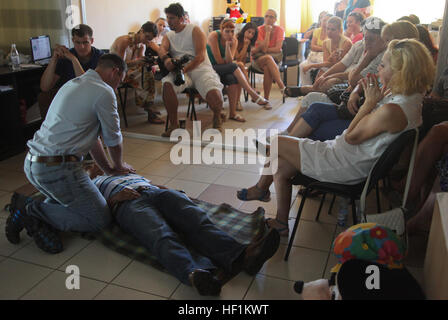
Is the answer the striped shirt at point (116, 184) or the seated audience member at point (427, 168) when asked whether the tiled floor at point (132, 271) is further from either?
the striped shirt at point (116, 184)

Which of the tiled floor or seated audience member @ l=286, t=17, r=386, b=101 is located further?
seated audience member @ l=286, t=17, r=386, b=101

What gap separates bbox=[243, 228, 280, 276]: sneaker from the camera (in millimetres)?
1941

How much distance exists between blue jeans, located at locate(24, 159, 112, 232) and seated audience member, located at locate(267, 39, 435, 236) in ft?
3.02

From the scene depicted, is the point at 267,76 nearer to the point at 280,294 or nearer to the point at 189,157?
the point at 189,157

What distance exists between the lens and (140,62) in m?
4.00

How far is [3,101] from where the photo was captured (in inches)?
139

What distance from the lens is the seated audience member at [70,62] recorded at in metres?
3.40

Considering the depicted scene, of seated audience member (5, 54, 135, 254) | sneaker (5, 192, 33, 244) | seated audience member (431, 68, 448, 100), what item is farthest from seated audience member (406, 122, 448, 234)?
sneaker (5, 192, 33, 244)

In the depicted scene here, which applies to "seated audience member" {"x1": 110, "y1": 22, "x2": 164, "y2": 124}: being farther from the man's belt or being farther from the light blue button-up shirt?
the man's belt

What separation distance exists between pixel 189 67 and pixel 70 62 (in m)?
1.09

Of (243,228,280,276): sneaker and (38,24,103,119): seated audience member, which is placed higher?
(38,24,103,119): seated audience member

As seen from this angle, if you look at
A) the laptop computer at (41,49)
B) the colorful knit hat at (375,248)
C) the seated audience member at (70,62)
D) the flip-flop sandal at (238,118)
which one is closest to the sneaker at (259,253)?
the colorful knit hat at (375,248)

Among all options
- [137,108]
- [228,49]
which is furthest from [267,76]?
[137,108]

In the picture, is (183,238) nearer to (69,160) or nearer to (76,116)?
(69,160)
